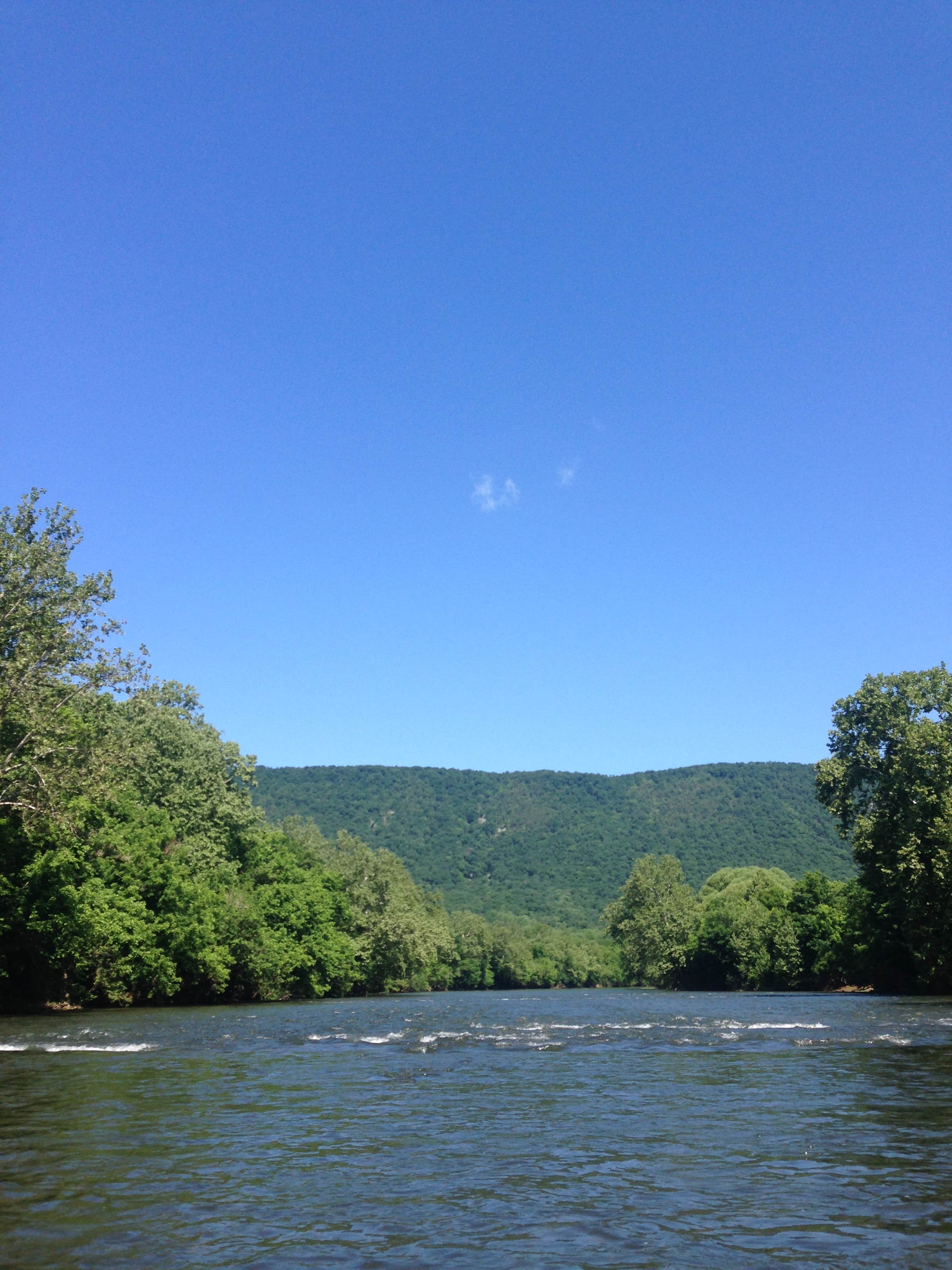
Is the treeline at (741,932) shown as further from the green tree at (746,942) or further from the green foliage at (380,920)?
the green foliage at (380,920)

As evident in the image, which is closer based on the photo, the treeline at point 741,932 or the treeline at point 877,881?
the treeline at point 877,881

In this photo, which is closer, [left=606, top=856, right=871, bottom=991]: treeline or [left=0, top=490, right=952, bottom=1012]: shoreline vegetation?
[left=0, top=490, right=952, bottom=1012]: shoreline vegetation

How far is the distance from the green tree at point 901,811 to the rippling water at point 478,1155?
3268 centimetres

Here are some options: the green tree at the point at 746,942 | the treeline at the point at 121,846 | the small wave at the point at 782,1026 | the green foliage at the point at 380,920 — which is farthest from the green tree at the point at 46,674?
the green tree at the point at 746,942

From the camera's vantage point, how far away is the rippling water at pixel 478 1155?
9500mm

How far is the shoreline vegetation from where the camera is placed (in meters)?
41.3

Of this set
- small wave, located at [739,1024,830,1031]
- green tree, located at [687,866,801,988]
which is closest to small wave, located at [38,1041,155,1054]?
small wave, located at [739,1024,830,1031]

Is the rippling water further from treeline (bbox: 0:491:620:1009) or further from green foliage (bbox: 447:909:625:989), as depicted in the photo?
green foliage (bbox: 447:909:625:989)

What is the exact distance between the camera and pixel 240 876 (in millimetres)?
68938

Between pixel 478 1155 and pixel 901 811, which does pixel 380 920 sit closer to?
pixel 901 811

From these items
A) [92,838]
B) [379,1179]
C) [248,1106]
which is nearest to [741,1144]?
[379,1179]

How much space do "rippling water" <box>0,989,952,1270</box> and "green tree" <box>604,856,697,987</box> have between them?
76.5 meters

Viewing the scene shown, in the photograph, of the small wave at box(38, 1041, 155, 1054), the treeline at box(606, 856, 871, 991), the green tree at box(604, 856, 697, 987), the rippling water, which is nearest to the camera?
the rippling water

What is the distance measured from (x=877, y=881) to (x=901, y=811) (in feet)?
18.7
